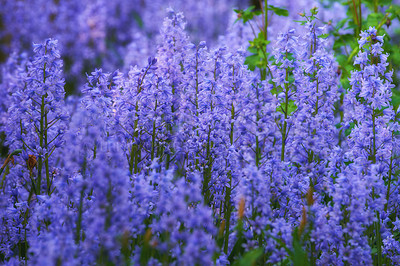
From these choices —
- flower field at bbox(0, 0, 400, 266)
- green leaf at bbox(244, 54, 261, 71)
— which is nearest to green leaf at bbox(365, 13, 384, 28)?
flower field at bbox(0, 0, 400, 266)

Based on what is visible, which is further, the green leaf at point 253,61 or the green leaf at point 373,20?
the green leaf at point 253,61

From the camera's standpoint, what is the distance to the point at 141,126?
4.15 meters

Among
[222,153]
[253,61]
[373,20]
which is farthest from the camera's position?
[253,61]

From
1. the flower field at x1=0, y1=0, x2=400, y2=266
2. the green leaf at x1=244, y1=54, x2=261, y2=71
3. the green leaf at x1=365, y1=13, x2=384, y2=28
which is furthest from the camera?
the green leaf at x1=244, y1=54, x2=261, y2=71

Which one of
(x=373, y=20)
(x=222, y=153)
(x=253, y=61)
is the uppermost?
(x=373, y=20)

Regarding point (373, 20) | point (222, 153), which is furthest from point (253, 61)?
point (222, 153)

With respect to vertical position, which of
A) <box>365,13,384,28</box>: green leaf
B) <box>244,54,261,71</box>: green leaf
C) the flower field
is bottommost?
the flower field

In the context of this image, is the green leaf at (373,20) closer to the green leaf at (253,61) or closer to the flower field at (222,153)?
the flower field at (222,153)

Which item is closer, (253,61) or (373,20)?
(373,20)

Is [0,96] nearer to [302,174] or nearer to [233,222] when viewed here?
[233,222]

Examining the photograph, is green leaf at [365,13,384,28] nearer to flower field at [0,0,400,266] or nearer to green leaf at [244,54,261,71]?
flower field at [0,0,400,266]

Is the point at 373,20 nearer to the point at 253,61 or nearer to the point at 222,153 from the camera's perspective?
the point at 253,61

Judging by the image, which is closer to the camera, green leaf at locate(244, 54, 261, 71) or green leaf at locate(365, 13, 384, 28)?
green leaf at locate(365, 13, 384, 28)

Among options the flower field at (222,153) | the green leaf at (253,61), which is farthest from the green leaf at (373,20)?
the green leaf at (253,61)
